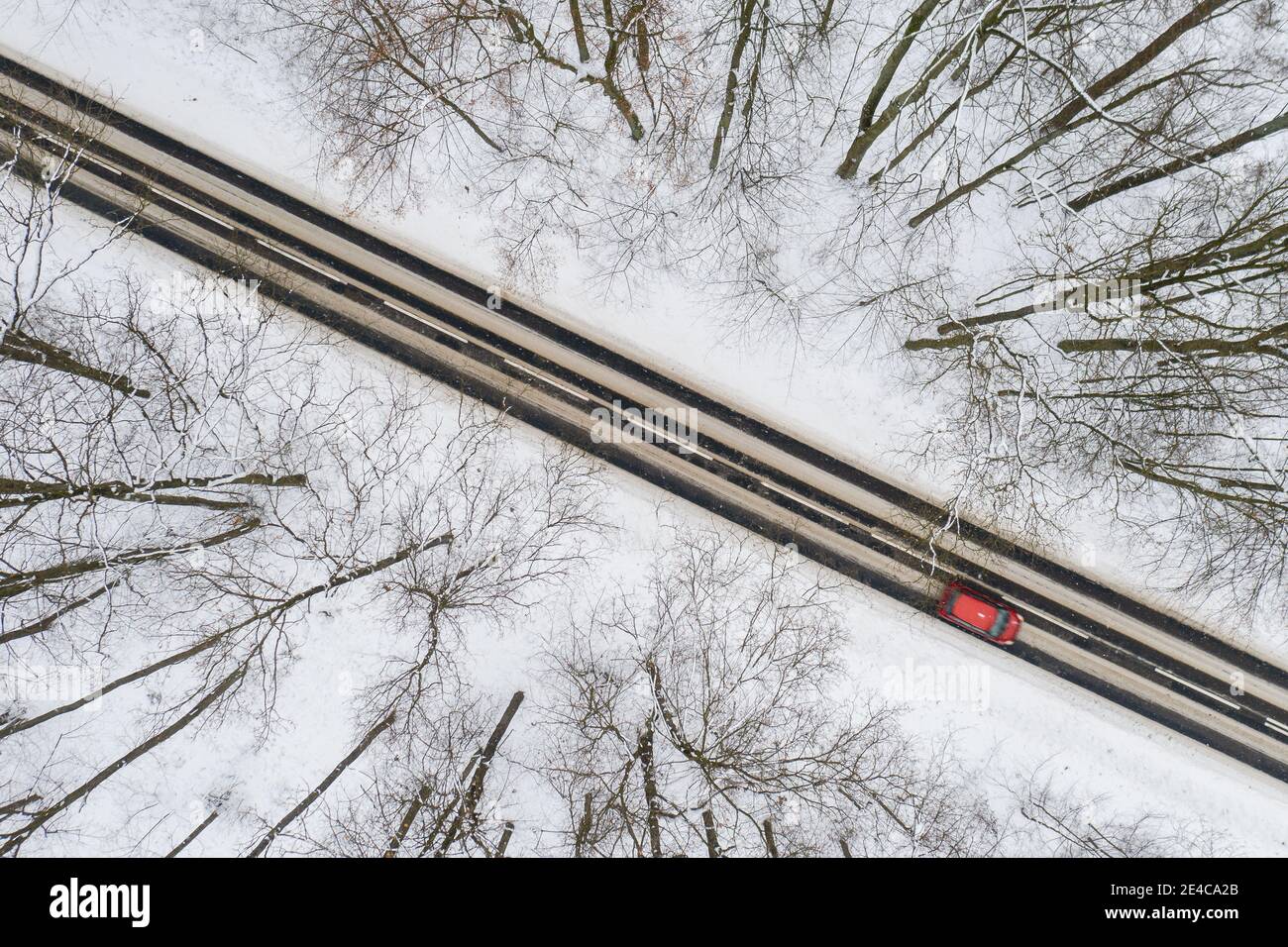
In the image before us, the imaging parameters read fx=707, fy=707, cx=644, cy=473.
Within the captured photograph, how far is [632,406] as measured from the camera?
17.8 m

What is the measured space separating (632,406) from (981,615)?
397 inches

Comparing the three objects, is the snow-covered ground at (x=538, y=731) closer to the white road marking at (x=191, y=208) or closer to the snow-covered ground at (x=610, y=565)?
the snow-covered ground at (x=610, y=565)

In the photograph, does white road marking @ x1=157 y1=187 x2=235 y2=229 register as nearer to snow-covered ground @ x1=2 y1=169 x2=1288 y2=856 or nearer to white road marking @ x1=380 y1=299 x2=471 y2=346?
snow-covered ground @ x1=2 y1=169 x2=1288 y2=856

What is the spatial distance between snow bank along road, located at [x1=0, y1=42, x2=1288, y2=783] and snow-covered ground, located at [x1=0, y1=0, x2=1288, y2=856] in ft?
1.63

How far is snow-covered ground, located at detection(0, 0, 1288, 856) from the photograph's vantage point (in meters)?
16.9

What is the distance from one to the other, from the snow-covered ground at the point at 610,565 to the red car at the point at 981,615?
591 millimetres

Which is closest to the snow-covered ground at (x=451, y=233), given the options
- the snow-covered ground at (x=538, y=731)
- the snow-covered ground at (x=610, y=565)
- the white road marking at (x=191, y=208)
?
the snow-covered ground at (x=610, y=565)

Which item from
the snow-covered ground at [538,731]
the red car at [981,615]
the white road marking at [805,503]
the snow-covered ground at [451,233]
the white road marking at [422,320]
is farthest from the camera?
the white road marking at [805,503]

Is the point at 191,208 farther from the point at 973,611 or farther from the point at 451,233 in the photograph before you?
the point at 973,611

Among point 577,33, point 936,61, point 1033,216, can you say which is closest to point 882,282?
point 1033,216

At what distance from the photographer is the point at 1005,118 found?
54.4ft

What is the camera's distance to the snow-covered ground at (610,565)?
55.4 ft

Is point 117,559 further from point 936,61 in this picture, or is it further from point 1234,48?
point 1234,48

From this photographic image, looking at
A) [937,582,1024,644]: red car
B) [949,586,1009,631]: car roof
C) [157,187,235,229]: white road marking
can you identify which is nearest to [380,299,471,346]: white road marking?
[157,187,235,229]: white road marking
